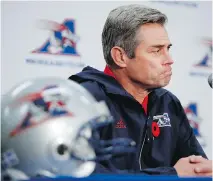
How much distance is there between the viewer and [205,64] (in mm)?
2842

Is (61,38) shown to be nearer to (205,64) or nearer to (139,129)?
(205,64)

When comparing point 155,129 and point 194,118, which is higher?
point 155,129

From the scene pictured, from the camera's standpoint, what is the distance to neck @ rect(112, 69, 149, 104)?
5.38 ft

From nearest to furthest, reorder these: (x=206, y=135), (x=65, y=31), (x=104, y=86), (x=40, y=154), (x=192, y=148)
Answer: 1. (x=40, y=154)
2. (x=104, y=86)
3. (x=192, y=148)
4. (x=65, y=31)
5. (x=206, y=135)

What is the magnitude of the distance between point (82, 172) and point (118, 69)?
699mm

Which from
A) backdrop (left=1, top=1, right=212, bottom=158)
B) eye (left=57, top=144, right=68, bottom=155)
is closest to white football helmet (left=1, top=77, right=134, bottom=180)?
eye (left=57, top=144, right=68, bottom=155)

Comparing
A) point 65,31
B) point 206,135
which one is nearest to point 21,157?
point 65,31

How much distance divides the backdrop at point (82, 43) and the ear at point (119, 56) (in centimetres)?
75

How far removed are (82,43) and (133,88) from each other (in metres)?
0.92

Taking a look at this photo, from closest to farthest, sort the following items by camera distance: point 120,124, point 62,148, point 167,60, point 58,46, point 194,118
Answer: point 62,148
point 120,124
point 167,60
point 58,46
point 194,118

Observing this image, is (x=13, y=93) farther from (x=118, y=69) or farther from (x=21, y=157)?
(x=118, y=69)

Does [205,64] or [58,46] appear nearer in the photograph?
[58,46]

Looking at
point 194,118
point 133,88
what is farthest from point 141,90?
point 194,118

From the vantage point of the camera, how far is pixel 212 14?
9.32ft
